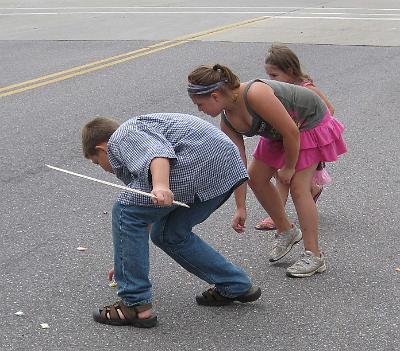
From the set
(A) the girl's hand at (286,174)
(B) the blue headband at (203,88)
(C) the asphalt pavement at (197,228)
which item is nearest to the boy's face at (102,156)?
(B) the blue headband at (203,88)

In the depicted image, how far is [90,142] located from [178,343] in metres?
1.04

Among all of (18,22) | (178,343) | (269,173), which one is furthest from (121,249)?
(18,22)

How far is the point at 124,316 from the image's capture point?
15.3ft

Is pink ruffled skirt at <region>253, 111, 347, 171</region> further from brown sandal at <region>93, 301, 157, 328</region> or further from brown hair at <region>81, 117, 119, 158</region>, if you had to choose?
brown sandal at <region>93, 301, 157, 328</region>

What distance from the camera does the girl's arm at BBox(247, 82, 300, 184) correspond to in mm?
4961

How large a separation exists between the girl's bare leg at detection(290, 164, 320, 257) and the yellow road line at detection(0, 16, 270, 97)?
6.26 meters

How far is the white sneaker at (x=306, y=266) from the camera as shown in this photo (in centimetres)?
532

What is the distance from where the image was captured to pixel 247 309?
4934 mm

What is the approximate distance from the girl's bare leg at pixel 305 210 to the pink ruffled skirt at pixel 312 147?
0.06 meters

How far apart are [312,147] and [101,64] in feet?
26.7

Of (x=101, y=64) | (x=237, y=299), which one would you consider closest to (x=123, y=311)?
(x=237, y=299)

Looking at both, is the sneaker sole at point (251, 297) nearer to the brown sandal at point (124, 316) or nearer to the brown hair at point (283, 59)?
the brown sandal at point (124, 316)

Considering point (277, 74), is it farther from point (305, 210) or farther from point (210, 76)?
point (210, 76)

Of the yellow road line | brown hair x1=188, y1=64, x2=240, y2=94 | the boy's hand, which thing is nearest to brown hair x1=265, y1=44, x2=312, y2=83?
brown hair x1=188, y1=64, x2=240, y2=94
